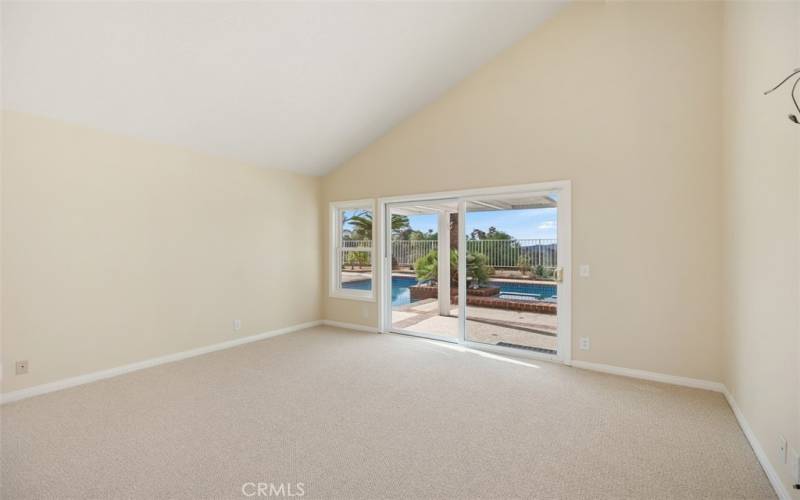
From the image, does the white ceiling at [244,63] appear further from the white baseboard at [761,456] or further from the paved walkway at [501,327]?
the white baseboard at [761,456]

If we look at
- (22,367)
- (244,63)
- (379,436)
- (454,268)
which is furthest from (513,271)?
(22,367)

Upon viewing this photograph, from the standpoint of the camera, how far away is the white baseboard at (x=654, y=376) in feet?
10.4

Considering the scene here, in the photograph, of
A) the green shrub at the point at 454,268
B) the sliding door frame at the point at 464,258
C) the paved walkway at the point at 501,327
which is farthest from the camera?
the green shrub at the point at 454,268

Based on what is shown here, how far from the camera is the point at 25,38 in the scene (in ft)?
7.95

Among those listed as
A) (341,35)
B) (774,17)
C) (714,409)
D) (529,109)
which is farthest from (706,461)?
(341,35)

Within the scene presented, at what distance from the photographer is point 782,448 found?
71.0 inches

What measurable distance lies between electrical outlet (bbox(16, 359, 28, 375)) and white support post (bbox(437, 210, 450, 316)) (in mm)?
4645

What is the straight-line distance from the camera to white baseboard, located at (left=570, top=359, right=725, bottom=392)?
3158mm

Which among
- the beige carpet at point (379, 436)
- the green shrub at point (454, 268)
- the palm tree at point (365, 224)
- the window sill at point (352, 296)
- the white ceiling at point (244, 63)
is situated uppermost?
the white ceiling at point (244, 63)

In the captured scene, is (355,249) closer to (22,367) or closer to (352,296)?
(352,296)

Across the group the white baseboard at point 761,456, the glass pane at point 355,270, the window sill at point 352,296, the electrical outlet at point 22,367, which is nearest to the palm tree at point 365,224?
the glass pane at point 355,270

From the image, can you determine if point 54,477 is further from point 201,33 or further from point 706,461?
point 706,461

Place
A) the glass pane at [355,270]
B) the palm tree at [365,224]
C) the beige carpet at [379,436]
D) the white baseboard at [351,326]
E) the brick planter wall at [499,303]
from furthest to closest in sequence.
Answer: the glass pane at [355,270] < the palm tree at [365,224] < the white baseboard at [351,326] < the brick planter wall at [499,303] < the beige carpet at [379,436]

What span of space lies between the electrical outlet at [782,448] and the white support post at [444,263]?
4003 mm
